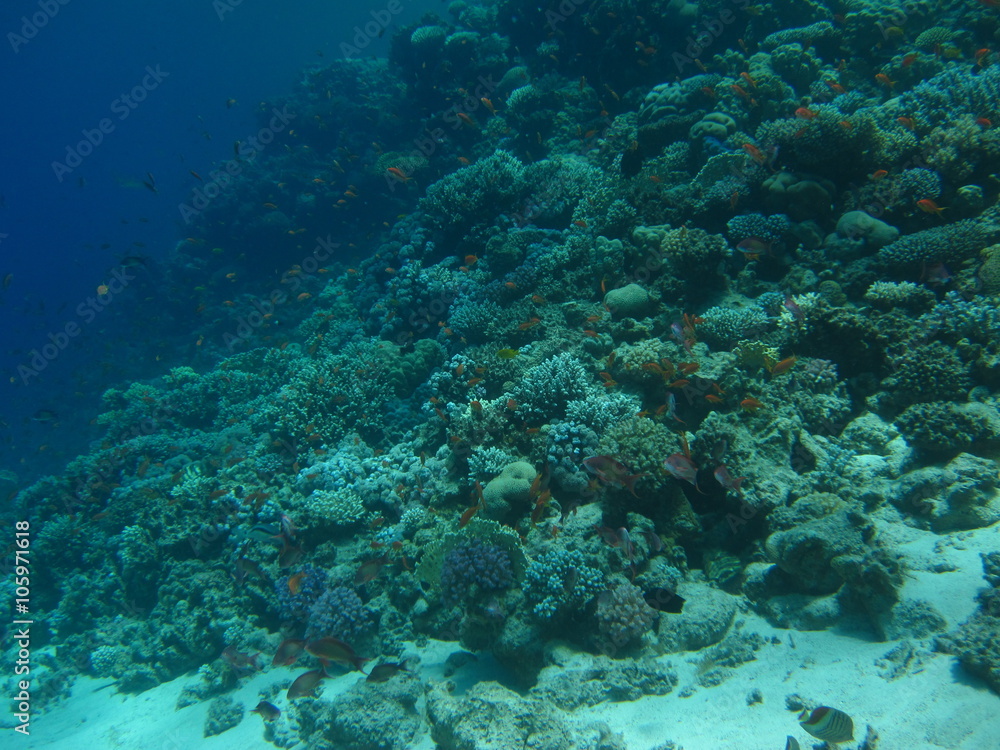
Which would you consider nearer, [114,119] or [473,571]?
[473,571]

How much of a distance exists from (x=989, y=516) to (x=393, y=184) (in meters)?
21.2

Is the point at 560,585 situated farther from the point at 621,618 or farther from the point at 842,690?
the point at 842,690

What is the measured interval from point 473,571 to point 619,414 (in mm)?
2949

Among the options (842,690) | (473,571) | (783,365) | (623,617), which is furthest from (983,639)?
(473,571)

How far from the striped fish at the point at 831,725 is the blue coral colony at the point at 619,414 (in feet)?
0.09

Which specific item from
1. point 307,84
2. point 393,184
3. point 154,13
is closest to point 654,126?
point 393,184

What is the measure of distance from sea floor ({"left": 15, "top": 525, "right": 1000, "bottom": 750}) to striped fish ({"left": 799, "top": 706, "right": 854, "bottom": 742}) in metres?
0.28

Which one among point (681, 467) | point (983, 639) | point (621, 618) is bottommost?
point (983, 639)

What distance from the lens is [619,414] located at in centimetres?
650

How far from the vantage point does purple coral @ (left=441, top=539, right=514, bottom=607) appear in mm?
5020

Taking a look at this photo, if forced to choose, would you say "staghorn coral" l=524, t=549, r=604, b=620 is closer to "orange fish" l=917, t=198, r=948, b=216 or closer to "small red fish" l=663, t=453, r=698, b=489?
"small red fish" l=663, t=453, r=698, b=489

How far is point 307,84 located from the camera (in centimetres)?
3048

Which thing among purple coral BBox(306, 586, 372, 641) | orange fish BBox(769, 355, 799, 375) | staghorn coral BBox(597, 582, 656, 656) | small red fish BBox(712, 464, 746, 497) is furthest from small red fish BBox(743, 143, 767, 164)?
purple coral BBox(306, 586, 372, 641)

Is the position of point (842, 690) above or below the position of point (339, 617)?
below
